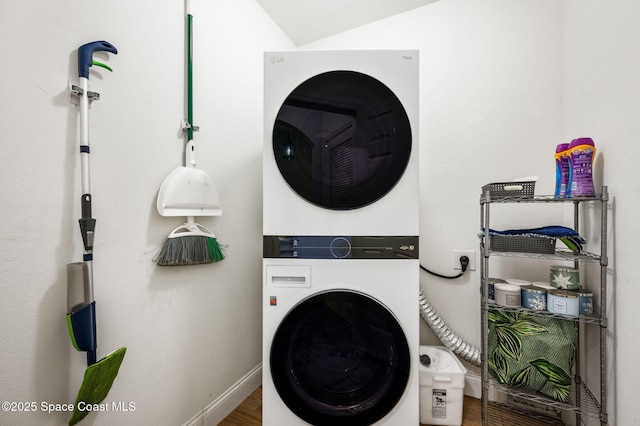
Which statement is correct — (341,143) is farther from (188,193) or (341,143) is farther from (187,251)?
(187,251)

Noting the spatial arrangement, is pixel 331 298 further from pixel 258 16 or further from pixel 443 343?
pixel 258 16

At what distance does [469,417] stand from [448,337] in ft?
1.26

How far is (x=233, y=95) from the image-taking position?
4.71ft

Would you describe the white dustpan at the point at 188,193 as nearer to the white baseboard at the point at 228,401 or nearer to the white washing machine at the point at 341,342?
the white washing machine at the point at 341,342

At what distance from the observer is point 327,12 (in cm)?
168

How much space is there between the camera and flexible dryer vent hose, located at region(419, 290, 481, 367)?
1451 millimetres

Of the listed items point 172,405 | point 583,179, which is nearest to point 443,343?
point 583,179

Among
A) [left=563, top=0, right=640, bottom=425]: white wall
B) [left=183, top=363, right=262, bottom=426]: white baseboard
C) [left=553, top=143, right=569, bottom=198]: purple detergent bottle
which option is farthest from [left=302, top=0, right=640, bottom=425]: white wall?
[left=183, top=363, right=262, bottom=426]: white baseboard

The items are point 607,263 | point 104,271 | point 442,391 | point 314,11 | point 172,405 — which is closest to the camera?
point 104,271

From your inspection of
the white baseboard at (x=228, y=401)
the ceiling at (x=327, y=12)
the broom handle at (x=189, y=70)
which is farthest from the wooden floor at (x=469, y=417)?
the ceiling at (x=327, y=12)

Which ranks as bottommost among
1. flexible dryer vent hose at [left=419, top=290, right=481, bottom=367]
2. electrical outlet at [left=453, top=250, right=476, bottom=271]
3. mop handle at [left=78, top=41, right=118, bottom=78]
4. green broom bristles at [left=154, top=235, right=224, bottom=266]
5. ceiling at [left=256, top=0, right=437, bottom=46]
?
flexible dryer vent hose at [left=419, top=290, right=481, bottom=367]

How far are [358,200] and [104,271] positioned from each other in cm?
94

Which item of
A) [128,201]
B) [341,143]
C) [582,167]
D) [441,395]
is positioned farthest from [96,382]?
[582,167]

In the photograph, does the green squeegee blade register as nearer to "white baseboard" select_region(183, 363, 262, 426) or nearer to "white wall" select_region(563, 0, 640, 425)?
"white baseboard" select_region(183, 363, 262, 426)
